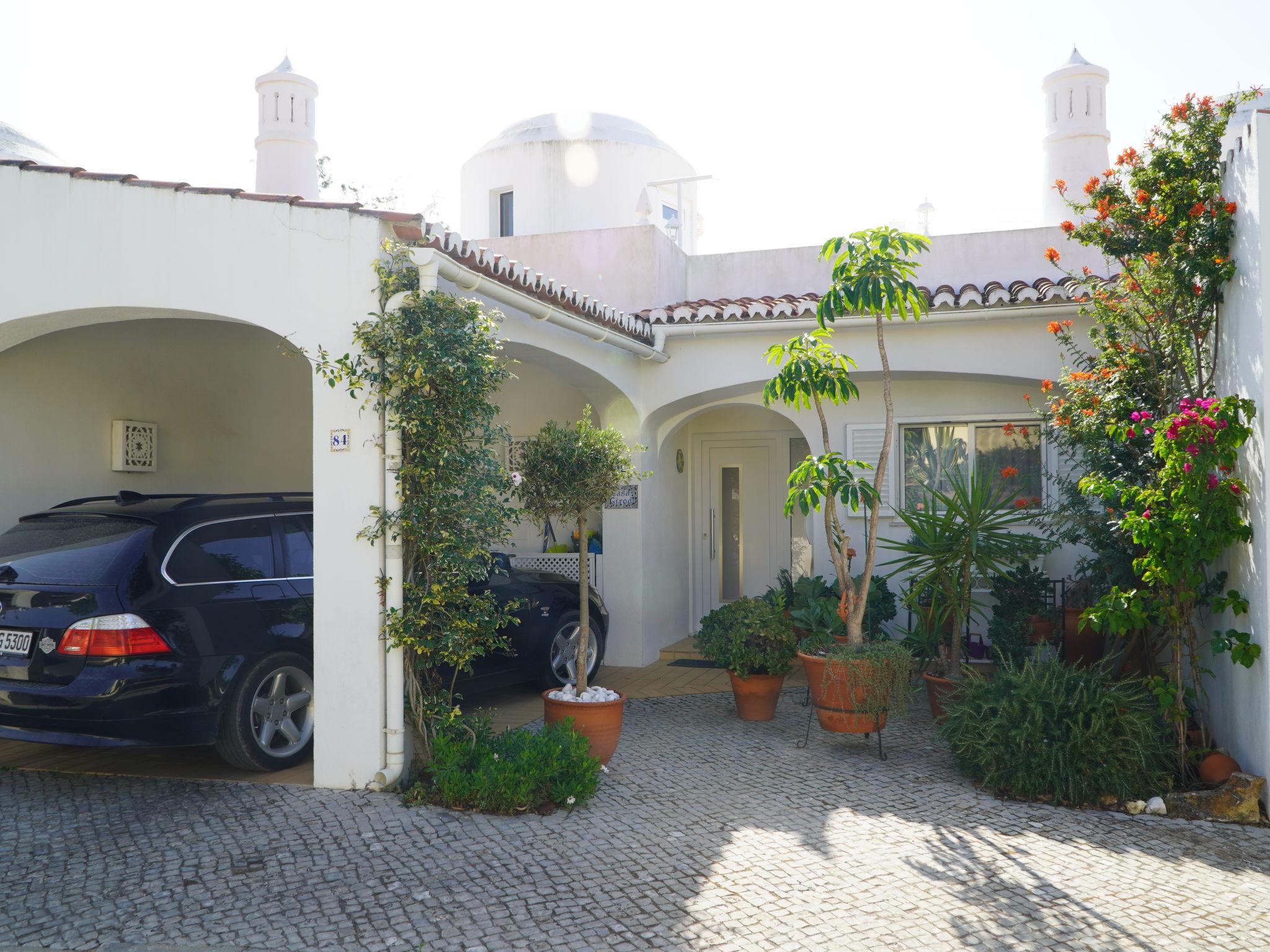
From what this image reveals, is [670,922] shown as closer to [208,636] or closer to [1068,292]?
[208,636]

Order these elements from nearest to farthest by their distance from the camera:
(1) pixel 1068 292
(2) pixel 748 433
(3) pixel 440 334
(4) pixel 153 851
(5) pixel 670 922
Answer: (5) pixel 670 922
(4) pixel 153 851
(3) pixel 440 334
(1) pixel 1068 292
(2) pixel 748 433

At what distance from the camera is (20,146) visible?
775cm

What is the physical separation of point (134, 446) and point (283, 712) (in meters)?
3.14

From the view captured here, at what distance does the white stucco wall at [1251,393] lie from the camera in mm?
4543

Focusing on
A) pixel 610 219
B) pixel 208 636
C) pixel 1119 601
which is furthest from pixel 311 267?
pixel 610 219

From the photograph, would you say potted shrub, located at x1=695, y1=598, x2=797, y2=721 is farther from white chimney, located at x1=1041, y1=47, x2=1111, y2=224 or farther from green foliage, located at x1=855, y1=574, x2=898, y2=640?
white chimney, located at x1=1041, y1=47, x2=1111, y2=224

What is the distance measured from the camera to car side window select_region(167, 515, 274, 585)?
5156mm

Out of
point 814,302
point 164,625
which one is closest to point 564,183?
point 814,302

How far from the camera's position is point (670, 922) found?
363cm

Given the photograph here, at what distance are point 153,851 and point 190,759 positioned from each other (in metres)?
1.60

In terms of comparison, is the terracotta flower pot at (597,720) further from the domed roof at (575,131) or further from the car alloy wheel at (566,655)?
the domed roof at (575,131)

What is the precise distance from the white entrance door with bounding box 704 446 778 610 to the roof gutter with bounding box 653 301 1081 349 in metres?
2.30

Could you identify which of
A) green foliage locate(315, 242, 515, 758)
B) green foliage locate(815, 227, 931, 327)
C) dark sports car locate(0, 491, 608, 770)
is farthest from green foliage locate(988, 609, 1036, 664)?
dark sports car locate(0, 491, 608, 770)

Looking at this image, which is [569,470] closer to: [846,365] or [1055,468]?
[846,365]
